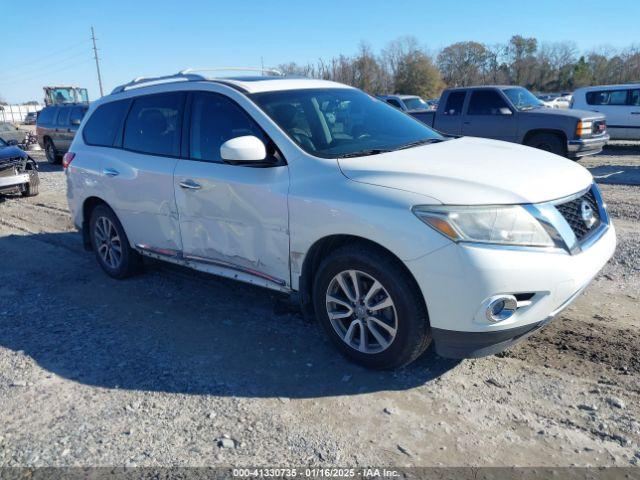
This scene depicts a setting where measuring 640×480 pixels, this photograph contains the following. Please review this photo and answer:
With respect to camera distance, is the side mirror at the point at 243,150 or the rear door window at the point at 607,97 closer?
the side mirror at the point at 243,150

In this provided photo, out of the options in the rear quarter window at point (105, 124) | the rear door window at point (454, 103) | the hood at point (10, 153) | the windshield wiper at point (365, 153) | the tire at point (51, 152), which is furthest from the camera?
the tire at point (51, 152)

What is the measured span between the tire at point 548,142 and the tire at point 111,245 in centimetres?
910

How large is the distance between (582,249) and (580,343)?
985mm

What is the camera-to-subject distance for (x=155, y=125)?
16.0ft

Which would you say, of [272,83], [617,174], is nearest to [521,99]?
[617,174]

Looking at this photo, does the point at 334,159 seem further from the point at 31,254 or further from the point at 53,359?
the point at 31,254

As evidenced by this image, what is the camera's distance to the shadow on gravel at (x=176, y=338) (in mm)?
3543

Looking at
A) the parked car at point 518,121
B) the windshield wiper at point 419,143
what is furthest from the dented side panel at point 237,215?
the parked car at point 518,121

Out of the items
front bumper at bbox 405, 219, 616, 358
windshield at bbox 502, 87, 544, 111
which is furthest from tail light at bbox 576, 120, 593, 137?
front bumper at bbox 405, 219, 616, 358

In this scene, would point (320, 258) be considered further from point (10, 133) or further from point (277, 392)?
point (10, 133)

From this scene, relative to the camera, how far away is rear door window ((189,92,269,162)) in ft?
13.5

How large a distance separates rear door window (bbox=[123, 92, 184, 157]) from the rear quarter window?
8.1 inches

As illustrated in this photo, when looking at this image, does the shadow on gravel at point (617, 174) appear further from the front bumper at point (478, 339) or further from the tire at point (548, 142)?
the front bumper at point (478, 339)

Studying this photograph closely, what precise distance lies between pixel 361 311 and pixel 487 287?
886 mm
